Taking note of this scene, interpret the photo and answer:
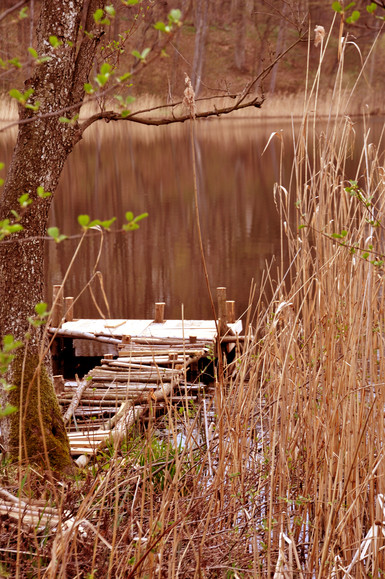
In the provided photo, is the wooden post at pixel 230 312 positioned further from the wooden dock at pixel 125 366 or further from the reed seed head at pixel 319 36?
the reed seed head at pixel 319 36

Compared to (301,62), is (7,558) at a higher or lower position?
lower

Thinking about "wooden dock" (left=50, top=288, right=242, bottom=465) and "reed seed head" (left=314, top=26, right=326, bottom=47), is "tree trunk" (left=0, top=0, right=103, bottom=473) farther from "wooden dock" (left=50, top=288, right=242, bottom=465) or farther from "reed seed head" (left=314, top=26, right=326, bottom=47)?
"reed seed head" (left=314, top=26, right=326, bottom=47)

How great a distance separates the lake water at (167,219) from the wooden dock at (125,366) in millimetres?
558

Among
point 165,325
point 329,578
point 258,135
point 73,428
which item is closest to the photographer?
point 329,578

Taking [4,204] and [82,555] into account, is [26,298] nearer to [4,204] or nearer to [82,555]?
[4,204]

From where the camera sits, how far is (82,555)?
2.39 m

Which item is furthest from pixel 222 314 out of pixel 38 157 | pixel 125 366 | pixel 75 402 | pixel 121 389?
pixel 38 157

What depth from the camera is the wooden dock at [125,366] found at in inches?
220

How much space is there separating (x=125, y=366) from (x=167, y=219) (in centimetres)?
1077

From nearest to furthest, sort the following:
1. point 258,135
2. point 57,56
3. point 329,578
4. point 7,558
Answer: point 7,558 → point 329,578 → point 57,56 → point 258,135

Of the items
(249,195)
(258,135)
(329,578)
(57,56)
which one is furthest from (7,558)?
(258,135)

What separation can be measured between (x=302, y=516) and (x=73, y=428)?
2.87 meters

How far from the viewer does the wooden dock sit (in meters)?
5.60

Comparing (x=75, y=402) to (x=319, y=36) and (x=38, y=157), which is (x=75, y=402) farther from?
(x=319, y=36)
